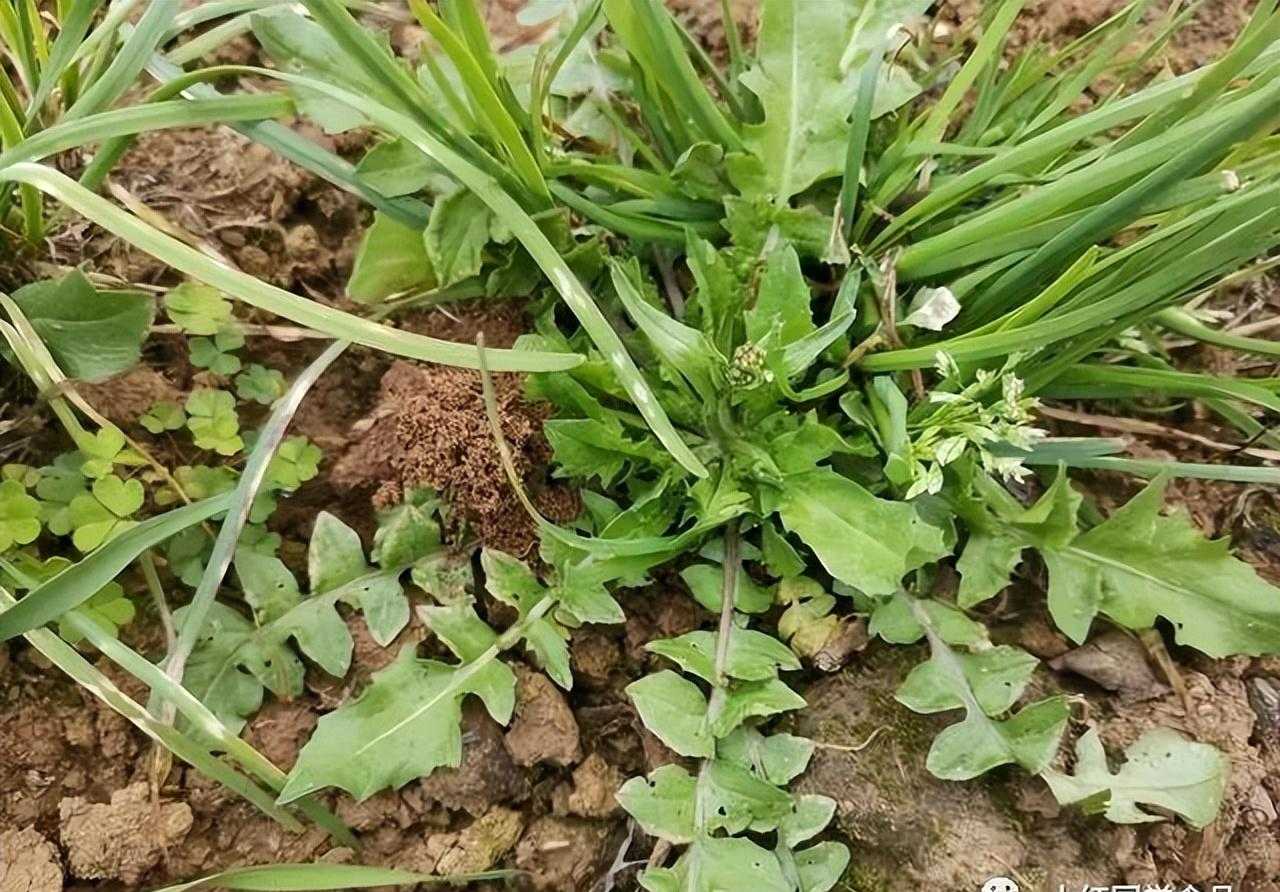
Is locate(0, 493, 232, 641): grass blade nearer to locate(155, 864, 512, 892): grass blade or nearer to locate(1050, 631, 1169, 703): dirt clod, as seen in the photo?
locate(155, 864, 512, 892): grass blade

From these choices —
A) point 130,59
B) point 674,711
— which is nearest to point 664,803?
point 674,711

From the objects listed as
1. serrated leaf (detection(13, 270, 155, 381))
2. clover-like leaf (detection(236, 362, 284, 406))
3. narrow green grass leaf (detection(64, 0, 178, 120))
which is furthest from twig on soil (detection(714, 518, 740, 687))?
narrow green grass leaf (detection(64, 0, 178, 120))

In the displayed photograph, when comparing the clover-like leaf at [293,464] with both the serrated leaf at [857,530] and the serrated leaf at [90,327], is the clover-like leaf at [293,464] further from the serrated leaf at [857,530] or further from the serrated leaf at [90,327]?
the serrated leaf at [857,530]

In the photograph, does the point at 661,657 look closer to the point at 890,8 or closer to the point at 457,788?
the point at 457,788

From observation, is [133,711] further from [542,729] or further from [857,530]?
[857,530]

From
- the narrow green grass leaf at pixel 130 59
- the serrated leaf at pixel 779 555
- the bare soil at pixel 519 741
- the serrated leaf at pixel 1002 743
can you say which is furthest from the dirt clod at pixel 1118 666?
the narrow green grass leaf at pixel 130 59

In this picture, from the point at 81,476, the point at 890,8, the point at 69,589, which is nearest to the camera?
the point at 69,589

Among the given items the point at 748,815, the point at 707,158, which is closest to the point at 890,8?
the point at 707,158
